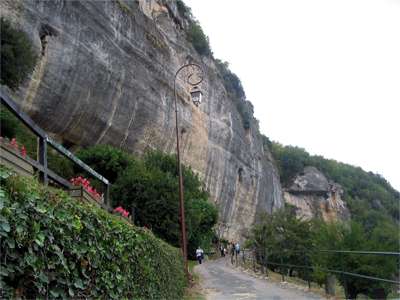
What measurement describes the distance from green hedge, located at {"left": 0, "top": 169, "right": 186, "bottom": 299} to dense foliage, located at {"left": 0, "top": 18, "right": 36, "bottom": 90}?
15092 millimetres

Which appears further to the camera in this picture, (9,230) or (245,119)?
(245,119)

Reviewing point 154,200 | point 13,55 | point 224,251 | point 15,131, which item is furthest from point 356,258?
point 224,251

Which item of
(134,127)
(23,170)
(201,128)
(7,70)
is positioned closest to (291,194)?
(201,128)

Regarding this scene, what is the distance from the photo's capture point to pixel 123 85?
25.1 metres

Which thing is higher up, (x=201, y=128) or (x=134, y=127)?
(x=201, y=128)

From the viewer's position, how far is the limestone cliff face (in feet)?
66.9

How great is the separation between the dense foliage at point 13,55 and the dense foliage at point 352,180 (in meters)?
62.1

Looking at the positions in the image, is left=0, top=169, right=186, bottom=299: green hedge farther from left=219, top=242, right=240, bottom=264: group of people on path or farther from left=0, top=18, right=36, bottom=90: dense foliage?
left=219, top=242, right=240, bottom=264: group of people on path

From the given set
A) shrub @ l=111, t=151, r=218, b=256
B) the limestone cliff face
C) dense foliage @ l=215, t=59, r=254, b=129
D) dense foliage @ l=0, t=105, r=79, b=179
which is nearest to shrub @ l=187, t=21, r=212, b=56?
the limestone cliff face

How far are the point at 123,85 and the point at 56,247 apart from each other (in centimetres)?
2308

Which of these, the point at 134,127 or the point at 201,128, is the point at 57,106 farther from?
the point at 201,128

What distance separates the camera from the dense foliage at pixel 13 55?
1719cm

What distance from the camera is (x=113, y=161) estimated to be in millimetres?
22969

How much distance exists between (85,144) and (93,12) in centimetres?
757
